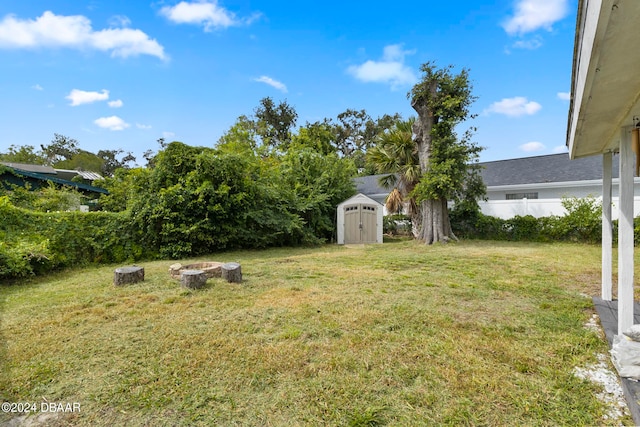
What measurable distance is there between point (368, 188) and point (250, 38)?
37.2 ft

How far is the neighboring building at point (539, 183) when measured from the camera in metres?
12.5

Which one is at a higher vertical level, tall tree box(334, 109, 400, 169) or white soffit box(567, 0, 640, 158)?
tall tree box(334, 109, 400, 169)

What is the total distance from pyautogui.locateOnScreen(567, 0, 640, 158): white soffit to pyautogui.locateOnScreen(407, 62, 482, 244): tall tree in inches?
349

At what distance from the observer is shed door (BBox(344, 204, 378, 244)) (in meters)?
13.3

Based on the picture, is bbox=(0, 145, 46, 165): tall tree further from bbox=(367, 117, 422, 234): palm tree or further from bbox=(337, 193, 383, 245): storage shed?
bbox=(367, 117, 422, 234): palm tree

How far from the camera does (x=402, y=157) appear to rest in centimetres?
1348

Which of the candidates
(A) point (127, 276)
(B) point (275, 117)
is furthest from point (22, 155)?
(A) point (127, 276)

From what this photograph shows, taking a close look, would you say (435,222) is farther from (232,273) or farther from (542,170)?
(232,273)

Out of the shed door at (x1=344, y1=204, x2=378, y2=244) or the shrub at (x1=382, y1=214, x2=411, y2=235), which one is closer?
the shed door at (x1=344, y1=204, x2=378, y2=244)

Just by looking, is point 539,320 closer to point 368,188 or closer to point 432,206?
point 432,206

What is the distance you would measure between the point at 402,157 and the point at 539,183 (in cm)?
651

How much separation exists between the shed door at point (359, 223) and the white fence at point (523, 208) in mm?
5330

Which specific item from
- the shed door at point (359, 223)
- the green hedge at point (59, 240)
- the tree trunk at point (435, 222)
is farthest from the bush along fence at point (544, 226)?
the green hedge at point (59, 240)

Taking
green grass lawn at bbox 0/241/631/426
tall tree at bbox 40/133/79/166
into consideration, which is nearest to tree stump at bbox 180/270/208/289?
green grass lawn at bbox 0/241/631/426
